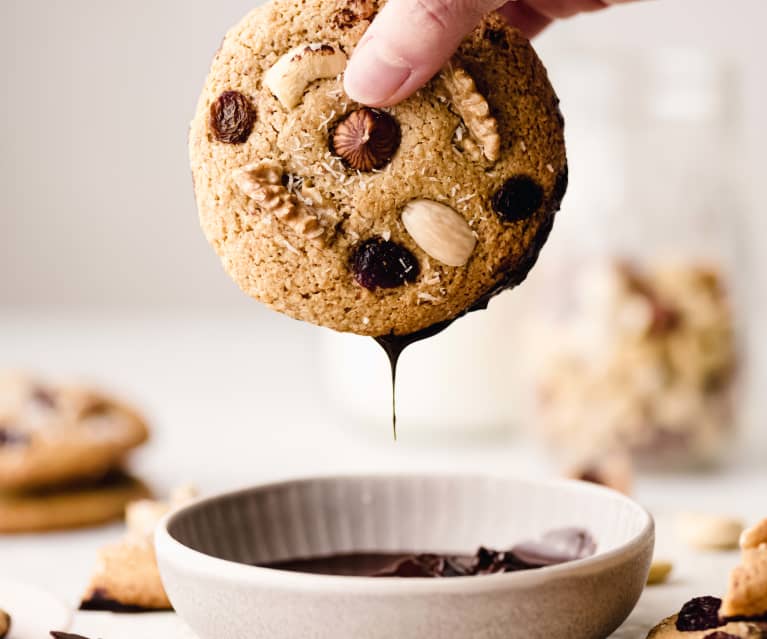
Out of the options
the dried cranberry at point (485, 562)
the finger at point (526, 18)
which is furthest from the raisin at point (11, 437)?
the finger at point (526, 18)

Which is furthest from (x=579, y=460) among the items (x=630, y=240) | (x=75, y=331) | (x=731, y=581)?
(x=75, y=331)

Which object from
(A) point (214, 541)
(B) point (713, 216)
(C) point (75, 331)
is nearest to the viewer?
(A) point (214, 541)

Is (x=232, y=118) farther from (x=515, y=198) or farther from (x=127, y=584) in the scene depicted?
(x=127, y=584)

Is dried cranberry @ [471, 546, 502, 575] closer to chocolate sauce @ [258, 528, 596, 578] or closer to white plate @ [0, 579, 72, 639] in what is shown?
chocolate sauce @ [258, 528, 596, 578]

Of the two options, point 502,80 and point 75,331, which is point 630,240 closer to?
point 502,80

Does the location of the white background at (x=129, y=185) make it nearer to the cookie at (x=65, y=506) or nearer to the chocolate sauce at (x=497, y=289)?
the cookie at (x=65, y=506)
